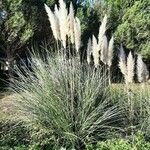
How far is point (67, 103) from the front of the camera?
21.5ft

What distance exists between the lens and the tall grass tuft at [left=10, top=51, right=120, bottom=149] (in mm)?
6469

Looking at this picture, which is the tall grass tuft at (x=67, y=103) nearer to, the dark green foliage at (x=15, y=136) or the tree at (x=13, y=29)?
the dark green foliage at (x=15, y=136)

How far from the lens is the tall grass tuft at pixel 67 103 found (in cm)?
647

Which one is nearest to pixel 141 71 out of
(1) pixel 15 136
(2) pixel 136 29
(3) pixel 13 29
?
(1) pixel 15 136

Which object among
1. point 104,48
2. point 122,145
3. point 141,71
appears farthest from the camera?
point 104,48

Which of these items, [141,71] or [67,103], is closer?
[67,103]

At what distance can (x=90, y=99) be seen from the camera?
6547mm

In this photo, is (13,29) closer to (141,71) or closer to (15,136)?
(15,136)

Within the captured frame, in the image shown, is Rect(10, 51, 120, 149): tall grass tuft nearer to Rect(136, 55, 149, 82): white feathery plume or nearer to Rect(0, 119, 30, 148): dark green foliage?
Rect(0, 119, 30, 148): dark green foliage

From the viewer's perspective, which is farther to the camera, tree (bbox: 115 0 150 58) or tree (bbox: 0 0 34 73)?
tree (bbox: 115 0 150 58)

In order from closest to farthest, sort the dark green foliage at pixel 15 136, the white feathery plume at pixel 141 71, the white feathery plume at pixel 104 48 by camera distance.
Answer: the dark green foliage at pixel 15 136, the white feathery plume at pixel 141 71, the white feathery plume at pixel 104 48

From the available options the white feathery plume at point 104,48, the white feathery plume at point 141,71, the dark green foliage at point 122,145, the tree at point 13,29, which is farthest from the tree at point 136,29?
the dark green foliage at point 122,145

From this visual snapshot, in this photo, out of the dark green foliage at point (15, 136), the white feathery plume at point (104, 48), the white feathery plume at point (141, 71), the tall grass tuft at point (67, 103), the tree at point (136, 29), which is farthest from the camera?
the tree at point (136, 29)

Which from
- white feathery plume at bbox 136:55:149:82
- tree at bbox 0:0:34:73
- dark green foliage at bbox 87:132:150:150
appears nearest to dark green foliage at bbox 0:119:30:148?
dark green foliage at bbox 87:132:150:150
